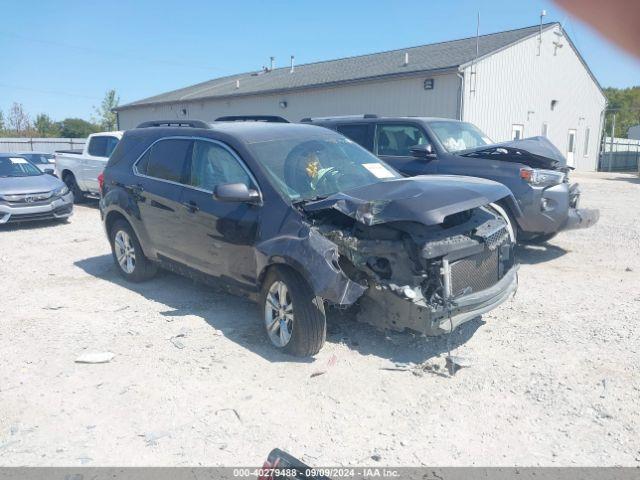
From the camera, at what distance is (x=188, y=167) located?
547 centimetres

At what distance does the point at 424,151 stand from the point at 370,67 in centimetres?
1658

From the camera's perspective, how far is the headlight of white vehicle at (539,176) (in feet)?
22.4

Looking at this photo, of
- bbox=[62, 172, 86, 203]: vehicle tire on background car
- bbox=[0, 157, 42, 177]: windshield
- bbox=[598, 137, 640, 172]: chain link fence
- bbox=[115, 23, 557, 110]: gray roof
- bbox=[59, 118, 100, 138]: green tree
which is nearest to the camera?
bbox=[0, 157, 42, 177]: windshield

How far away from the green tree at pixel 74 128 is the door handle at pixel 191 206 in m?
51.5

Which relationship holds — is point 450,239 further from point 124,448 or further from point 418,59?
point 418,59

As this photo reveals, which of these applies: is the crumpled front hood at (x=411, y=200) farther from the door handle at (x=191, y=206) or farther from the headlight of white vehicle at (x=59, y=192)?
the headlight of white vehicle at (x=59, y=192)

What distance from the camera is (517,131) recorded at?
74.9 feet

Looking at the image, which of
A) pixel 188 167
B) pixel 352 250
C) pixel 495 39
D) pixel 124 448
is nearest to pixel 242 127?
pixel 188 167

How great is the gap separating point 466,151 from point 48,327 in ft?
19.1

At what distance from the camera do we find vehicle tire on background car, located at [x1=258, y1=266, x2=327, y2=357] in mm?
4109

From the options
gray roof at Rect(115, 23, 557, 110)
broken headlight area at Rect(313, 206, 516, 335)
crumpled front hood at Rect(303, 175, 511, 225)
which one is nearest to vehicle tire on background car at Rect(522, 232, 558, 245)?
crumpled front hood at Rect(303, 175, 511, 225)

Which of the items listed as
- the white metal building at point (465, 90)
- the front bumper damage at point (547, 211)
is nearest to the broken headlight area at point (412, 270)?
the front bumper damage at point (547, 211)

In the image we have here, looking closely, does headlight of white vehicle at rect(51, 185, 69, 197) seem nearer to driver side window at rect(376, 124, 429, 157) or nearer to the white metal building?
driver side window at rect(376, 124, 429, 157)

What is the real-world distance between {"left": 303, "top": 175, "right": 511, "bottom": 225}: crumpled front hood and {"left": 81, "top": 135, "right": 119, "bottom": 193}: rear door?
10.1 meters
